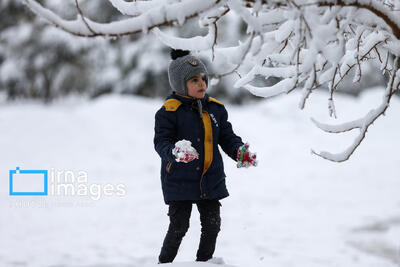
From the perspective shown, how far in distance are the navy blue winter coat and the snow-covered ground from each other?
1.88 ft

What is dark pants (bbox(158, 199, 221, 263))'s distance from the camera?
113 inches

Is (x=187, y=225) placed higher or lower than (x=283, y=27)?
lower

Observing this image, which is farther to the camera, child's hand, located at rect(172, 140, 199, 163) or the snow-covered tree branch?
child's hand, located at rect(172, 140, 199, 163)

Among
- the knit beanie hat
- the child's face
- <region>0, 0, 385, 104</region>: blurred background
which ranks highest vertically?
<region>0, 0, 385, 104</region>: blurred background

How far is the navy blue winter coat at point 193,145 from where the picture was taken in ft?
9.15

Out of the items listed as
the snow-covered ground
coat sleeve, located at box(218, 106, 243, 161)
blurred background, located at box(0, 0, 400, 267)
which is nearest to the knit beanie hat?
coat sleeve, located at box(218, 106, 243, 161)

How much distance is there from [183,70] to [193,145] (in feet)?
1.60

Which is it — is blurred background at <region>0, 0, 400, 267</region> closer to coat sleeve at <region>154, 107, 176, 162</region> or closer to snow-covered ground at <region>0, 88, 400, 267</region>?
snow-covered ground at <region>0, 88, 400, 267</region>

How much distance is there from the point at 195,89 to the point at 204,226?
903mm

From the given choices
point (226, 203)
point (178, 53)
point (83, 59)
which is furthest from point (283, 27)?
point (83, 59)

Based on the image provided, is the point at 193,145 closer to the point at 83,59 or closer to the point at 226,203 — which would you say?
the point at 226,203

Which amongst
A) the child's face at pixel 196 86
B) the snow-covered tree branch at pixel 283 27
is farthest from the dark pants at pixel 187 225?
the snow-covered tree branch at pixel 283 27

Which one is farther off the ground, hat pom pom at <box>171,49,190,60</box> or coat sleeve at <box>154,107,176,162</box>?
→ hat pom pom at <box>171,49,190,60</box>

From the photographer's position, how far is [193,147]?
2.79 m
